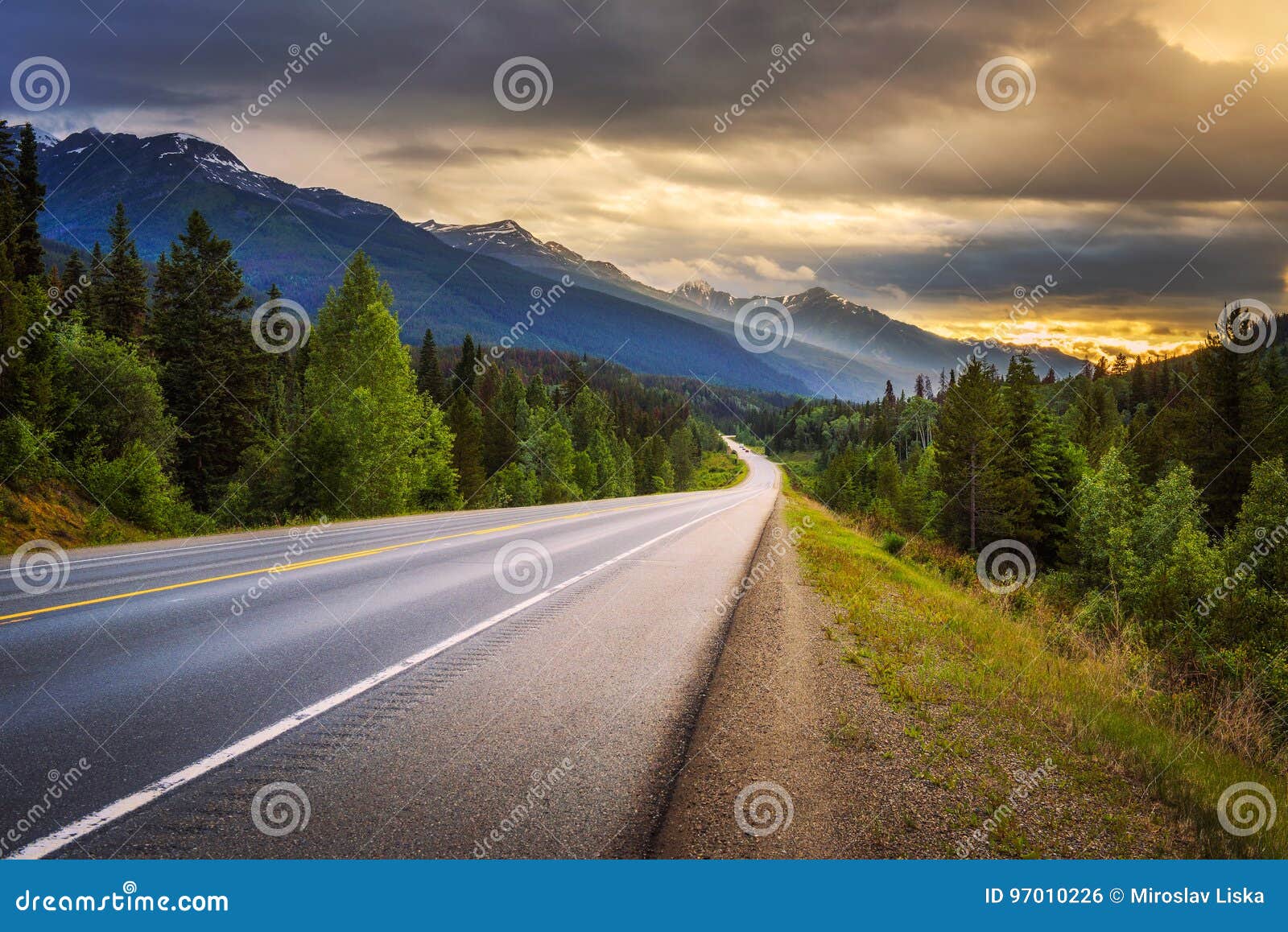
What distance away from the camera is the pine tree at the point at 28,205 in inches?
1344

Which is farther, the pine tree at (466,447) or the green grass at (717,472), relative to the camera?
the green grass at (717,472)

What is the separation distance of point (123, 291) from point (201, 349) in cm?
618

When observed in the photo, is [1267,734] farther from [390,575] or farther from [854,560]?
[390,575]

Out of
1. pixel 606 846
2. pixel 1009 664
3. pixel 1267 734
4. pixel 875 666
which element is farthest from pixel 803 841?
pixel 1267 734

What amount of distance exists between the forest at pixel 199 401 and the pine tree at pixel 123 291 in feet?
0.35

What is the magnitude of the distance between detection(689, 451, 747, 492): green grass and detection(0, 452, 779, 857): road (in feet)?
221

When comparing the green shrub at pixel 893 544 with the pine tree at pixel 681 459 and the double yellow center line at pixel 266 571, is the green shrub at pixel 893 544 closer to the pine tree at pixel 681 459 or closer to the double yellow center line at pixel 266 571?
the double yellow center line at pixel 266 571

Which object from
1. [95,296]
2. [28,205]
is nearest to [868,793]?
[95,296]

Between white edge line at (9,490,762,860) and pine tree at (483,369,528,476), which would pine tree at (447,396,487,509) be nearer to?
pine tree at (483,369,528,476)

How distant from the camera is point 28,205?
37.3 meters

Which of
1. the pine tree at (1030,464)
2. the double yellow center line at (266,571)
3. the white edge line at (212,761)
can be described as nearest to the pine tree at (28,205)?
the double yellow center line at (266,571)

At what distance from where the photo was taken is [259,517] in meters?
27.7

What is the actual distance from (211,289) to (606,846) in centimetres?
4268

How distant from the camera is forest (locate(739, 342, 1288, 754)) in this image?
1416 cm
